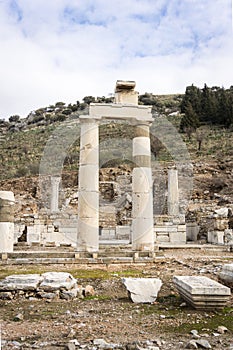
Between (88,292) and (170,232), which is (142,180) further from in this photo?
(170,232)

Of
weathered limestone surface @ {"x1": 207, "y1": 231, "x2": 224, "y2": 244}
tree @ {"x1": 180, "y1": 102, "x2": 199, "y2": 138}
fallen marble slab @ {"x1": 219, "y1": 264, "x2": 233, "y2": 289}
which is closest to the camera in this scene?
fallen marble slab @ {"x1": 219, "y1": 264, "x2": 233, "y2": 289}

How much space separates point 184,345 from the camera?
4.03 meters

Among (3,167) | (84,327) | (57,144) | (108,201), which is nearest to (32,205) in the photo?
(108,201)

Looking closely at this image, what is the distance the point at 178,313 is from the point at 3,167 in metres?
44.1

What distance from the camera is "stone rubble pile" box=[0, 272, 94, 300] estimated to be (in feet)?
21.3

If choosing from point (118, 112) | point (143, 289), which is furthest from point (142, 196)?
point (143, 289)

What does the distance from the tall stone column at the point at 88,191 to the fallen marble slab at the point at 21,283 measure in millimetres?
6585

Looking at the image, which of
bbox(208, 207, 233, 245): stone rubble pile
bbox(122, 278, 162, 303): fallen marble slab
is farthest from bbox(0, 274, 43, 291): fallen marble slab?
bbox(208, 207, 233, 245): stone rubble pile

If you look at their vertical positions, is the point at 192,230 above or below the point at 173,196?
below

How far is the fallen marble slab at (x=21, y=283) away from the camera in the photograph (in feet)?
21.7

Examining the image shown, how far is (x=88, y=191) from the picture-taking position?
13.8 metres

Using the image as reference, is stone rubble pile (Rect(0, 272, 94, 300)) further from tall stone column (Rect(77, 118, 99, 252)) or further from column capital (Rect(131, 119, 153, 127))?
column capital (Rect(131, 119, 153, 127))

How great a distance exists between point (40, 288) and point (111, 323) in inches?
83.3

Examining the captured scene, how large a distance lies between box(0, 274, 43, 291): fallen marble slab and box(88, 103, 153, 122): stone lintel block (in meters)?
8.38
